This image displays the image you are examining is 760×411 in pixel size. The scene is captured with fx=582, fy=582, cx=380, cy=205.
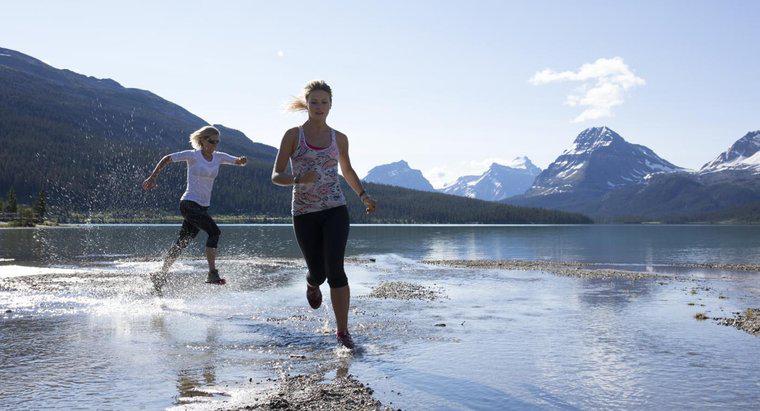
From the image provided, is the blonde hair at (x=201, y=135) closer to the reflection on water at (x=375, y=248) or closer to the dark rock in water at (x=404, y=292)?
the dark rock in water at (x=404, y=292)

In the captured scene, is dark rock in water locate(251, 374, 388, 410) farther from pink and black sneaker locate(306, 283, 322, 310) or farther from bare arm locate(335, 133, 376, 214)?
bare arm locate(335, 133, 376, 214)

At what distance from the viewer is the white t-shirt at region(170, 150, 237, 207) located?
12.9 meters

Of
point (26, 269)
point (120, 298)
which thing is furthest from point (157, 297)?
point (26, 269)

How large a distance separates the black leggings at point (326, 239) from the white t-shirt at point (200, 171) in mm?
5166

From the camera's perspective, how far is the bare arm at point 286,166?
7.78m

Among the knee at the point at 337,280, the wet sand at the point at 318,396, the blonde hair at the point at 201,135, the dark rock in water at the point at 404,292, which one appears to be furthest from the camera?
the dark rock in water at the point at 404,292

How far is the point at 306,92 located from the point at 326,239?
2226 mm

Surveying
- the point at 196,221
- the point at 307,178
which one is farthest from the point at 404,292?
the point at 307,178

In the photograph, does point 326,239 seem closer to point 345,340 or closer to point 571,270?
point 345,340

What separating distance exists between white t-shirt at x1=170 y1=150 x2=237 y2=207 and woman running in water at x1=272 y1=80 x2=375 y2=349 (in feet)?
16.5

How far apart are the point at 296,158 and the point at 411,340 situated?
3.76 metres

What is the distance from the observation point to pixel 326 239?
27.6 feet

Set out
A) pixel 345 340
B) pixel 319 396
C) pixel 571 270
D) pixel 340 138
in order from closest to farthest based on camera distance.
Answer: pixel 319 396, pixel 340 138, pixel 345 340, pixel 571 270

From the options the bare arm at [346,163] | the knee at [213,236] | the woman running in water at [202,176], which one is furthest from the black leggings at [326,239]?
the knee at [213,236]
